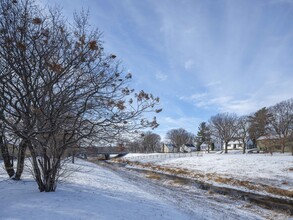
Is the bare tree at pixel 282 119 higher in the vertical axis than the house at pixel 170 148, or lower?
higher

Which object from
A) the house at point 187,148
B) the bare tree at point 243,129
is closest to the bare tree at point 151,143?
the house at point 187,148

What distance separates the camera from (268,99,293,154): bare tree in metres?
47.6

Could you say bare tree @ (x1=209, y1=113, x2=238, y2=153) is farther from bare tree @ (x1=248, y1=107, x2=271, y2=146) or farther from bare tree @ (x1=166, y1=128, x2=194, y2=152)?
bare tree @ (x1=166, y1=128, x2=194, y2=152)

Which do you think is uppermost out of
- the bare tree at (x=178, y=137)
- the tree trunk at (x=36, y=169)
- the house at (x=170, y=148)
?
the bare tree at (x=178, y=137)

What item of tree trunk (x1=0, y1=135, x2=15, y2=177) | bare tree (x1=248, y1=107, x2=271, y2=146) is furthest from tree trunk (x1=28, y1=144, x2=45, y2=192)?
bare tree (x1=248, y1=107, x2=271, y2=146)

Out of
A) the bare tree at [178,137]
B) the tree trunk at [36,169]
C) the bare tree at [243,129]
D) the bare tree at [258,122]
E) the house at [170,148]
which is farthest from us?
the house at [170,148]

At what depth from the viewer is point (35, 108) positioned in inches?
314

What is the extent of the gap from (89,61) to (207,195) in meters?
13.7

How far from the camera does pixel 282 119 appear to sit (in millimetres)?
50500

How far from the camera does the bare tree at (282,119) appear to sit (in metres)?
47.6

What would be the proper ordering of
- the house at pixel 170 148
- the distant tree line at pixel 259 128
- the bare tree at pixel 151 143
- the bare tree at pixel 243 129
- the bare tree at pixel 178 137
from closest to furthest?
the bare tree at pixel 151 143 < the distant tree line at pixel 259 128 < the bare tree at pixel 243 129 < the bare tree at pixel 178 137 < the house at pixel 170 148

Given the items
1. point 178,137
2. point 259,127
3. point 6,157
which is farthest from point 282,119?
point 178,137

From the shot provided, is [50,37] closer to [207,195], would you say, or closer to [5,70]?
[5,70]

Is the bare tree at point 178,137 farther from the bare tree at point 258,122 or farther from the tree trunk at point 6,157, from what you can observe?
the tree trunk at point 6,157
